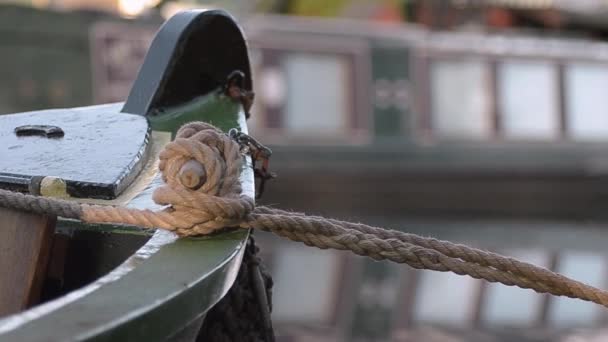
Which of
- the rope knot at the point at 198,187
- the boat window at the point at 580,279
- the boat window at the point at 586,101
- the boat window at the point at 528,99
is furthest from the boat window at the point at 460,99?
the rope knot at the point at 198,187

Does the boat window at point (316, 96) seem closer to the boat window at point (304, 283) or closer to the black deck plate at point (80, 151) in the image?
the boat window at point (304, 283)

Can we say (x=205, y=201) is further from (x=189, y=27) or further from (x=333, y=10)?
(x=333, y=10)

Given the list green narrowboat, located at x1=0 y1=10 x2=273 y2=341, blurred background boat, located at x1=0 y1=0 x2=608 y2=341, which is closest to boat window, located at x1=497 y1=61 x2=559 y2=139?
blurred background boat, located at x1=0 y1=0 x2=608 y2=341

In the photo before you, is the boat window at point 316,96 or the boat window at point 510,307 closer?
the boat window at point 510,307

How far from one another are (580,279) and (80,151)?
3085mm

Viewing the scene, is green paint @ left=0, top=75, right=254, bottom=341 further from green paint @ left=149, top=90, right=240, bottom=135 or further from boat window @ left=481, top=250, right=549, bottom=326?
boat window @ left=481, top=250, right=549, bottom=326

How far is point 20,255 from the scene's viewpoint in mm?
895

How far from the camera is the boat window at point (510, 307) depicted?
3.43 metres

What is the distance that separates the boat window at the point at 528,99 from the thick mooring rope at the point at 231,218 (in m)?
4.56

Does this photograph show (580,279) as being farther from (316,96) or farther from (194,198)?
(194,198)

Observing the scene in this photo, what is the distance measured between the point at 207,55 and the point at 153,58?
0.09 meters

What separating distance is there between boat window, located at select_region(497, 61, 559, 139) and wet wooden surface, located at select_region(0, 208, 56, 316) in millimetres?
4740

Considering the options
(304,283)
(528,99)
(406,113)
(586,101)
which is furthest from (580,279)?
(586,101)

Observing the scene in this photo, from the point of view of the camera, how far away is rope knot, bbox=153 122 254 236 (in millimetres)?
850
